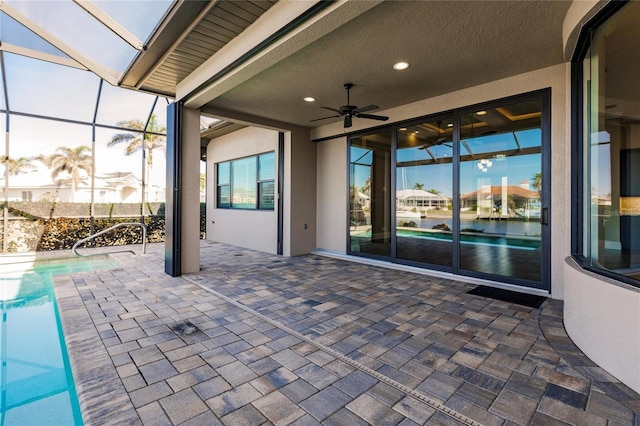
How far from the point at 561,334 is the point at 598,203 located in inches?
51.9

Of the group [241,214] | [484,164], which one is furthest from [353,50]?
Answer: [241,214]

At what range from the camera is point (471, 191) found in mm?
4531

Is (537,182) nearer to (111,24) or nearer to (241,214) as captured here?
(111,24)

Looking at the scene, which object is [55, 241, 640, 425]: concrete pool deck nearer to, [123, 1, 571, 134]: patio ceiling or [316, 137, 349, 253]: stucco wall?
[316, 137, 349, 253]: stucco wall

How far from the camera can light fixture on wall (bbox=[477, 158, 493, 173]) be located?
14.5 ft

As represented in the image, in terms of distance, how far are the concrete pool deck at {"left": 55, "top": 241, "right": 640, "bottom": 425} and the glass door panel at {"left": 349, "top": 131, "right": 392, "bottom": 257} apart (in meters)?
1.83

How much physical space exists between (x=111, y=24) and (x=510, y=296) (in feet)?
20.0

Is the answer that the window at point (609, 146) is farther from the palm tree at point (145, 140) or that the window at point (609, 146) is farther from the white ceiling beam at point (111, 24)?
the palm tree at point (145, 140)

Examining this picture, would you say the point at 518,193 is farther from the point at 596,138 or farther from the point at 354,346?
the point at 354,346

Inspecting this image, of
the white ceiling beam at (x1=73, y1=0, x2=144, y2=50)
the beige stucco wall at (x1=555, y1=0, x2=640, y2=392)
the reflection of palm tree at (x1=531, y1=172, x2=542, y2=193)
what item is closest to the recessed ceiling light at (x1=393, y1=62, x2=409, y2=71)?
the beige stucco wall at (x1=555, y1=0, x2=640, y2=392)

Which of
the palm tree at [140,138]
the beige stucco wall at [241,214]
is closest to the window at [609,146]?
the beige stucco wall at [241,214]

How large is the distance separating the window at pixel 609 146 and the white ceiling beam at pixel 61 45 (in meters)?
6.25

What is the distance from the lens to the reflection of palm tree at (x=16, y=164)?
6.46 metres

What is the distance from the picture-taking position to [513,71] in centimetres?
384
